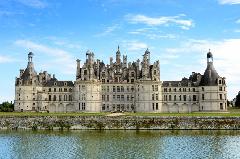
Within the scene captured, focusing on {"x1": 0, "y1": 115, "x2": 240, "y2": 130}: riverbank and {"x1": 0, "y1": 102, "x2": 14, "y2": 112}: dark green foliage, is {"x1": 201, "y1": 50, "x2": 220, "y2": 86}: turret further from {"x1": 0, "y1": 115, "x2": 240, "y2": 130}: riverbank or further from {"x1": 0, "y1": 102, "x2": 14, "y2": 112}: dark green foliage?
{"x1": 0, "y1": 102, "x2": 14, "y2": 112}: dark green foliage

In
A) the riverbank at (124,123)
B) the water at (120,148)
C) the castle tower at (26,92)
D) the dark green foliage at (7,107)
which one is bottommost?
the water at (120,148)

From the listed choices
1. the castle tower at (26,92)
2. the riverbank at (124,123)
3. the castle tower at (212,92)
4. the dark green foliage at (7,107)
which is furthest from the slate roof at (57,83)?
the riverbank at (124,123)

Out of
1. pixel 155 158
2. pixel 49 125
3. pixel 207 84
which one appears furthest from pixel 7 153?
pixel 207 84

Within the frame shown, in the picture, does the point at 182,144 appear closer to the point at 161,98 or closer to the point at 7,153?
the point at 7,153

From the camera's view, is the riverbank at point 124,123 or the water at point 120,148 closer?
the water at point 120,148

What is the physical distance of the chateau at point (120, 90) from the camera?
81812 millimetres

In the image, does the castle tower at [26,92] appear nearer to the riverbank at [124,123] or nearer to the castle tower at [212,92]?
the riverbank at [124,123]

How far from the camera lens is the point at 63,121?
55.8m

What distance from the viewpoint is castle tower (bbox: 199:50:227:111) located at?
8300cm

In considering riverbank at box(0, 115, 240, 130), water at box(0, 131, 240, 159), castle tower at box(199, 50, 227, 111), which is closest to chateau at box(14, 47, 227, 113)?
castle tower at box(199, 50, 227, 111)

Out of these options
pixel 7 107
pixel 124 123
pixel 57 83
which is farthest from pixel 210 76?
pixel 7 107

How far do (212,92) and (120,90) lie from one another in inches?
701

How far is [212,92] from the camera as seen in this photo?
274 ft

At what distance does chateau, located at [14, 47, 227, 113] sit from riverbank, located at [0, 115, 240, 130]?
83.5ft
